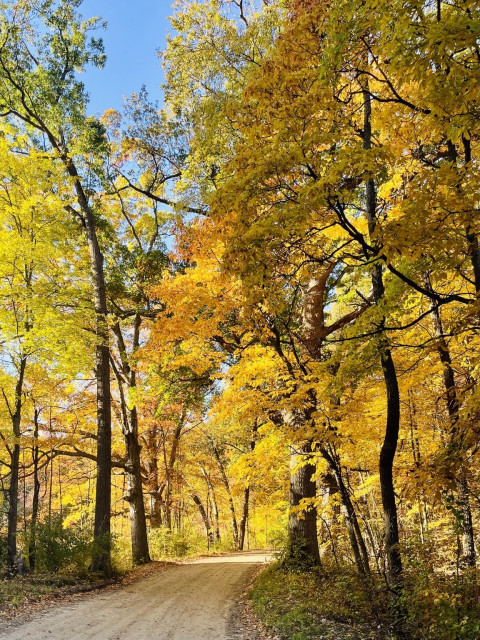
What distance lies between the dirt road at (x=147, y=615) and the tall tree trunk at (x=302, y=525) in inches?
59.1

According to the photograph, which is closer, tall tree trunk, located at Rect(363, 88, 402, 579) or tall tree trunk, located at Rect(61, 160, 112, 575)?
tall tree trunk, located at Rect(363, 88, 402, 579)

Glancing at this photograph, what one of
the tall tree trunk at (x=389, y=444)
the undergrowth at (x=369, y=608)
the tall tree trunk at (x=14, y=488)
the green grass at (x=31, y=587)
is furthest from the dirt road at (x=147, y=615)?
the tall tree trunk at (x=389, y=444)

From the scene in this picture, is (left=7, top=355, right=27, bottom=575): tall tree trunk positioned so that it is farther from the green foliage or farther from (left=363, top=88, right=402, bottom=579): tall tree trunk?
(left=363, top=88, right=402, bottom=579): tall tree trunk

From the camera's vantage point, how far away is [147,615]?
259 inches

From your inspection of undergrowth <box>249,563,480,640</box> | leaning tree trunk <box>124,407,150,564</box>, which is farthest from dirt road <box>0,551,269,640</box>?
leaning tree trunk <box>124,407,150,564</box>

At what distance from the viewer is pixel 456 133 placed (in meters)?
3.21

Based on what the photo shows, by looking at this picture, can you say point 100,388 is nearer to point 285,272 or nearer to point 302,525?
point 302,525

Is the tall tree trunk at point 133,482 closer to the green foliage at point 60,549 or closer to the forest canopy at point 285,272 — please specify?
the forest canopy at point 285,272

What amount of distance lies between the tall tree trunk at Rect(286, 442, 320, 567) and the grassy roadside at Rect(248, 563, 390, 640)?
4.18 ft

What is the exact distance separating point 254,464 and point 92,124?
10.7m

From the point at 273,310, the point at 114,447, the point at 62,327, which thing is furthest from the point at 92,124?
the point at 114,447

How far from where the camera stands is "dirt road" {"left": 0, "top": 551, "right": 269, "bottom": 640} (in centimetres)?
548

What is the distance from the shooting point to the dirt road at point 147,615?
5.48 metres

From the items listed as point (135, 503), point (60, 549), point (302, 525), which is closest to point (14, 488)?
point (60, 549)
